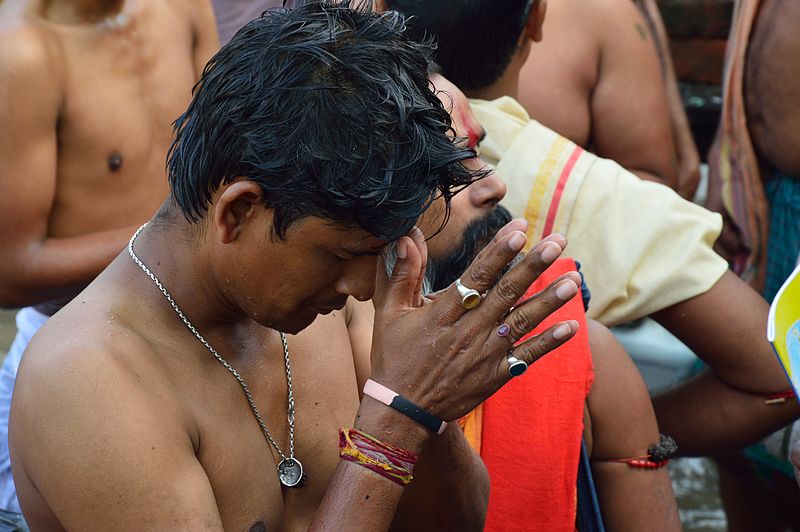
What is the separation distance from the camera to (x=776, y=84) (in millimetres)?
3457

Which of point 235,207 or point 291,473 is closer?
point 235,207

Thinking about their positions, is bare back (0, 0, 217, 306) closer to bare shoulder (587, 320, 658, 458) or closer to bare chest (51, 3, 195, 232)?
bare chest (51, 3, 195, 232)

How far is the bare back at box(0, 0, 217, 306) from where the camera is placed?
8.74ft

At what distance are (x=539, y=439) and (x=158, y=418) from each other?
100 cm

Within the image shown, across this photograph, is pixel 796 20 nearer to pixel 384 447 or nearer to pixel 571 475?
pixel 571 475

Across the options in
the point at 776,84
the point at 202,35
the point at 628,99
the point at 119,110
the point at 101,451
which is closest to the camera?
the point at 101,451

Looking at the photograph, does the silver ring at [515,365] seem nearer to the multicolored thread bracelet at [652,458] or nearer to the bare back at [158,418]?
the bare back at [158,418]

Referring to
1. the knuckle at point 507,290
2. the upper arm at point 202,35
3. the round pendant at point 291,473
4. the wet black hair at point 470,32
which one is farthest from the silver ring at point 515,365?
the upper arm at point 202,35

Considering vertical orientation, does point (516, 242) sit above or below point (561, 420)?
above

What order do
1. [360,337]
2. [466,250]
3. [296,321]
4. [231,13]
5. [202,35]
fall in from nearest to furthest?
1. [296,321]
2. [360,337]
3. [466,250]
4. [202,35]
5. [231,13]

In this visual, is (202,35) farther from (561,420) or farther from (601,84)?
(561,420)

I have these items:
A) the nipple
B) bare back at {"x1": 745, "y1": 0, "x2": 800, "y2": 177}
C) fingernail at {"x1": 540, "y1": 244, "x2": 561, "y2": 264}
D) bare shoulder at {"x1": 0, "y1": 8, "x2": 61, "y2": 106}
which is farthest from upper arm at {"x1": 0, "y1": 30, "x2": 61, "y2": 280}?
bare back at {"x1": 745, "y1": 0, "x2": 800, "y2": 177}

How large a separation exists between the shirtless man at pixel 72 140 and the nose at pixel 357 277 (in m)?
1.23

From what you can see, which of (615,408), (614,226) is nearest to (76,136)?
(614,226)
